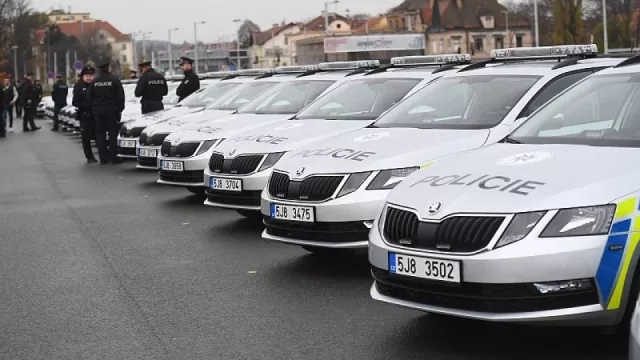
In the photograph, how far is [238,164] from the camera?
9914mm

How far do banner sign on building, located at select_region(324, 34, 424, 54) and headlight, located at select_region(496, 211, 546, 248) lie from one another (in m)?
85.2

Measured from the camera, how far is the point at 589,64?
8633 mm

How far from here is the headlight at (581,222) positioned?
505cm

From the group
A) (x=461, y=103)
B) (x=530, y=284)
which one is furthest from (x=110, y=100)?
(x=530, y=284)

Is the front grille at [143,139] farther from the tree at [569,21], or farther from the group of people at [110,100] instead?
the tree at [569,21]

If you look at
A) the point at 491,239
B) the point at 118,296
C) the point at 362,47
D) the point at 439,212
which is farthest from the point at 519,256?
the point at 362,47

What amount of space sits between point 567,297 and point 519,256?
1.01ft

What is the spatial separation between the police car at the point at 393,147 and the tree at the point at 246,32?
153124 mm

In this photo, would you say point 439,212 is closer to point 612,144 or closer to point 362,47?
point 612,144

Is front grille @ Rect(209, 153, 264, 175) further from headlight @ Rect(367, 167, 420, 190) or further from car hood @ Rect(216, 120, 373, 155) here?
headlight @ Rect(367, 167, 420, 190)

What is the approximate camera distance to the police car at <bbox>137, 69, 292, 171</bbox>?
14945 millimetres

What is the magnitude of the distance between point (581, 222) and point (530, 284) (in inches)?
15.4

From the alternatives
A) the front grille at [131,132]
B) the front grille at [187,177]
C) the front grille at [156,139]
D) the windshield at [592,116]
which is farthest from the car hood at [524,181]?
the front grille at [131,132]

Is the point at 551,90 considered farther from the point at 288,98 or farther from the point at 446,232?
the point at 288,98
